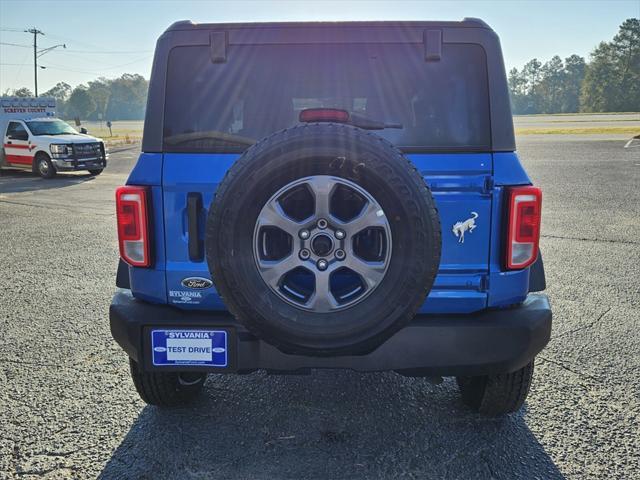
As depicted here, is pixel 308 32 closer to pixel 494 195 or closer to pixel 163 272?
pixel 494 195

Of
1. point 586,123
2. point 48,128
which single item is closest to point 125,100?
point 586,123

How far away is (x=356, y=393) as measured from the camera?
10.6 feet

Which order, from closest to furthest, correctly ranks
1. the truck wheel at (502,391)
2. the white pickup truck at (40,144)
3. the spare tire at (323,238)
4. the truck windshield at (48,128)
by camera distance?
the spare tire at (323,238)
the truck wheel at (502,391)
the white pickup truck at (40,144)
the truck windshield at (48,128)

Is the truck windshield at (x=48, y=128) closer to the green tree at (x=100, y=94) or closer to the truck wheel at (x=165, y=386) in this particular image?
the truck wheel at (x=165, y=386)

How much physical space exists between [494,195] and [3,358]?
11.1ft

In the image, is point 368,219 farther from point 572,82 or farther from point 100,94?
point 100,94

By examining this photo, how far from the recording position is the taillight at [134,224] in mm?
2453

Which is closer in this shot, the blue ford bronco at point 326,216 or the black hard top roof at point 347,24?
the blue ford bronco at point 326,216

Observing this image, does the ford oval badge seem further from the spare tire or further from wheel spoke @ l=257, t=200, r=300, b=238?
wheel spoke @ l=257, t=200, r=300, b=238

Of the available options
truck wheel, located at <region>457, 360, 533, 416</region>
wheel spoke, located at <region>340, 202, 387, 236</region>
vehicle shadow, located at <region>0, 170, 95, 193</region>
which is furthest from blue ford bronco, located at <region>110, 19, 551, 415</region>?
vehicle shadow, located at <region>0, 170, 95, 193</region>

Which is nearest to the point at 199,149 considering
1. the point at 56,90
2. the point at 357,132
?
the point at 357,132

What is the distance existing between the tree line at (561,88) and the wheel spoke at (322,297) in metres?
47.0

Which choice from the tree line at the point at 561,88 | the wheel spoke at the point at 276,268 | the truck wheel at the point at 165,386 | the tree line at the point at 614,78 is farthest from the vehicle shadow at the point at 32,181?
the tree line at the point at 614,78

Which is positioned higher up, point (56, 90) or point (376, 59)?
point (56, 90)
